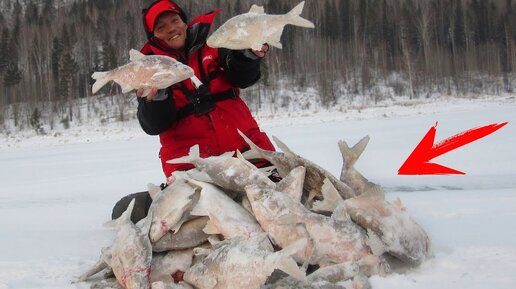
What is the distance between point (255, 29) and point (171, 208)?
94 centimetres

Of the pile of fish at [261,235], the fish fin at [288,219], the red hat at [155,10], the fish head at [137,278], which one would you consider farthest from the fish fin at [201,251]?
the red hat at [155,10]

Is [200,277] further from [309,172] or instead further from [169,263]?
[309,172]

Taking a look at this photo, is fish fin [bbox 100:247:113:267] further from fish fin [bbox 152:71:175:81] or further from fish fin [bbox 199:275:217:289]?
fish fin [bbox 152:71:175:81]

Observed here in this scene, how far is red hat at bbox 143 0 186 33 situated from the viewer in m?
2.90

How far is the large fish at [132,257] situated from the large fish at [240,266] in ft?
0.64

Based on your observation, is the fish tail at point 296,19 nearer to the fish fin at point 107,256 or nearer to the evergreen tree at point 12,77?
the fish fin at point 107,256

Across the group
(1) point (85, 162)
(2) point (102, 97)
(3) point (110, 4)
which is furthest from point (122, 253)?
(3) point (110, 4)

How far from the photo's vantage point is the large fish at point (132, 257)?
6.34ft

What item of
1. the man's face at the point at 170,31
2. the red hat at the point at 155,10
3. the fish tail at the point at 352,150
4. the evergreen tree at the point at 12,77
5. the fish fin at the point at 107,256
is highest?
the evergreen tree at the point at 12,77

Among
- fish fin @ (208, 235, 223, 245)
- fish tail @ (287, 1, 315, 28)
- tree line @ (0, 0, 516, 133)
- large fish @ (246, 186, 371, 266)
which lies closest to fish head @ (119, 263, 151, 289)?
fish fin @ (208, 235, 223, 245)

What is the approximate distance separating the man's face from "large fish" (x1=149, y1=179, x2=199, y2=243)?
1092 millimetres

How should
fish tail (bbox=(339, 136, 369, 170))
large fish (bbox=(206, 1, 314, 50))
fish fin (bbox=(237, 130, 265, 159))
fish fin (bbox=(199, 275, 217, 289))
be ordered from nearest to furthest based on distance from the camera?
fish fin (bbox=(199, 275, 217, 289))
large fish (bbox=(206, 1, 314, 50))
fish tail (bbox=(339, 136, 369, 170))
fish fin (bbox=(237, 130, 265, 159))

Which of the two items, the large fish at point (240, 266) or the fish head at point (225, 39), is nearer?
the large fish at point (240, 266)

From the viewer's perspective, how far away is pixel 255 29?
2.11m
